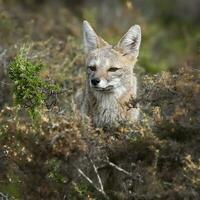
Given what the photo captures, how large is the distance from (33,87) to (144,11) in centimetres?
1351

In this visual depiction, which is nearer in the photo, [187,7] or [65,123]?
[65,123]

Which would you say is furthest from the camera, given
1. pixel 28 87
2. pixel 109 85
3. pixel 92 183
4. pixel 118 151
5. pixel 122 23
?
pixel 122 23

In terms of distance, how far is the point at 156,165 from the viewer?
23.7ft

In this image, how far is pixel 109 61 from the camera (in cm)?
973

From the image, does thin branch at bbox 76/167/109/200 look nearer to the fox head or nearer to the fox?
the fox

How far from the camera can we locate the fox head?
951cm

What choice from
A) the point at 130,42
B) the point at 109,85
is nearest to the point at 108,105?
the point at 109,85

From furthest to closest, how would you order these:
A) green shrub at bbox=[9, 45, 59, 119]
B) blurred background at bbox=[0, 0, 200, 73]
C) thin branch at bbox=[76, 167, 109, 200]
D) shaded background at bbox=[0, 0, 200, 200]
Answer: blurred background at bbox=[0, 0, 200, 73] → green shrub at bbox=[9, 45, 59, 119] → thin branch at bbox=[76, 167, 109, 200] → shaded background at bbox=[0, 0, 200, 200]

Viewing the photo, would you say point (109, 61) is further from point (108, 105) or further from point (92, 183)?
point (92, 183)

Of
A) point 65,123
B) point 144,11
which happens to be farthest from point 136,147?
point 144,11

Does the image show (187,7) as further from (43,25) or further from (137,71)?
(137,71)

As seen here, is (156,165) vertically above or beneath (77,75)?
beneath

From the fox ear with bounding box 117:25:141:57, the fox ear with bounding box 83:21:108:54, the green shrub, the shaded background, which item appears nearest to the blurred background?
the fox ear with bounding box 117:25:141:57

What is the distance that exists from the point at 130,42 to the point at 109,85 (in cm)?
86
